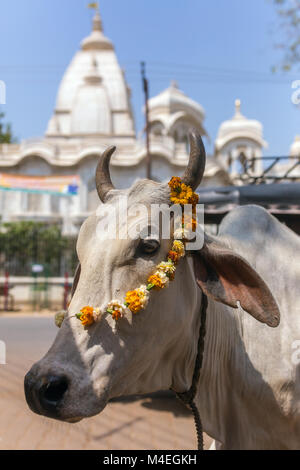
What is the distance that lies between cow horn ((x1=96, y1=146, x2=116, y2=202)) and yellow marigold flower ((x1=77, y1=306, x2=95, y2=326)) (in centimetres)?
64

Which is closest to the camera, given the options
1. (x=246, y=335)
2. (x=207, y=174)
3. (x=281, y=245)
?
(x=246, y=335)

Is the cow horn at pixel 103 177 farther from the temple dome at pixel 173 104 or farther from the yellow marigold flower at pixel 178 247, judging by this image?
the temple dome at pixel 173 104

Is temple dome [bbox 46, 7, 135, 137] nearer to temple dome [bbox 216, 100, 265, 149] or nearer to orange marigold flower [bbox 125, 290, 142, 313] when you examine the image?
temple dome [bbox 216, 100, 265, 149]

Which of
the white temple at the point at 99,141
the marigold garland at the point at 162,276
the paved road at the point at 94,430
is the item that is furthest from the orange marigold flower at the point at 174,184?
the white temple at the point at 99,141

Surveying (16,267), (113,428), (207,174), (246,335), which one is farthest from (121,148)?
(246,335)

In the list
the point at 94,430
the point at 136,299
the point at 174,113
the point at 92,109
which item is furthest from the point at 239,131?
the point at 136,299

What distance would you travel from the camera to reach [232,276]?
196 centimetres

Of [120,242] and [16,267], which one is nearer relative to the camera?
[120,242]

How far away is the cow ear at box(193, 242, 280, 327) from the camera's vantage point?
189cm

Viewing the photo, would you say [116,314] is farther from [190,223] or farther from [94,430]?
[94,430]

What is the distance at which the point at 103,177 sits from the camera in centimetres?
212

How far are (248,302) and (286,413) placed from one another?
1.98 ft
